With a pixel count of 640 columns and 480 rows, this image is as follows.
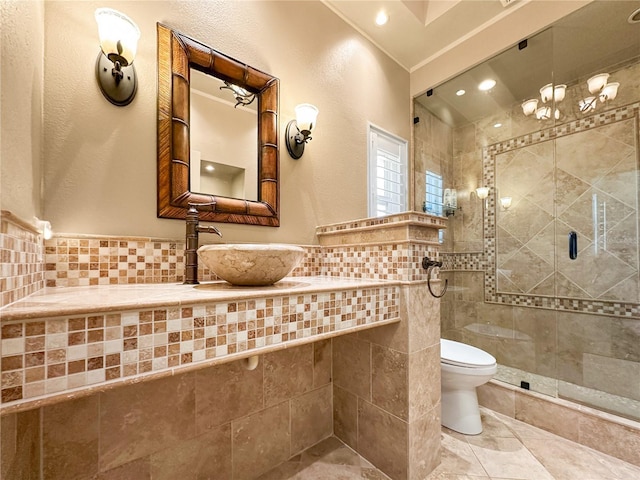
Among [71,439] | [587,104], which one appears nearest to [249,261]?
[71,439]

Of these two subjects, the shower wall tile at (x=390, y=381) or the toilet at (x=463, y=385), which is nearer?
the shower wall tile at (x=390, y=381)

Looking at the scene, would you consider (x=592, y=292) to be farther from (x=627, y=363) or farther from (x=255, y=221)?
(x=255, y=221)

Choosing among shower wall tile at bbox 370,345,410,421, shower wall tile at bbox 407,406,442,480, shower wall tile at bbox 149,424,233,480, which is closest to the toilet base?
shower wall tile at bbox 407,406,442,480

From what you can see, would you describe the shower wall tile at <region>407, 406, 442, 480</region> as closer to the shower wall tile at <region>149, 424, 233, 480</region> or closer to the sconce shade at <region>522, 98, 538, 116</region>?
the shower wall tile at <region>149, 424, 233, 480</region>

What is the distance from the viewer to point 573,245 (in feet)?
7.06

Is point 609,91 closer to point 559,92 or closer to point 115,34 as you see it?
point 559,92

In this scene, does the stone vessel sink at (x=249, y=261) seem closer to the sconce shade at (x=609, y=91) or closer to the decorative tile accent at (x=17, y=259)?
the decorative tile accent at (x=17, y=259)

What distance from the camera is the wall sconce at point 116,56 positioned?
0.96 metres

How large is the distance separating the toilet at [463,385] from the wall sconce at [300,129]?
4.96 ft

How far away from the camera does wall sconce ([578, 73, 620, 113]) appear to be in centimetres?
208

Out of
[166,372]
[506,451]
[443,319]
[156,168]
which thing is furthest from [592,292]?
[156,168]

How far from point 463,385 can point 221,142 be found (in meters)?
1.90

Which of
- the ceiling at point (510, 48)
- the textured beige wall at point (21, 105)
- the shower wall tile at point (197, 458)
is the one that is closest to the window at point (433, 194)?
the ceiling at point (510, 48)

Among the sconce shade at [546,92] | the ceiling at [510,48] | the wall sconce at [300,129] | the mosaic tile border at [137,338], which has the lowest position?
the mosaic tile border at [137,338]
